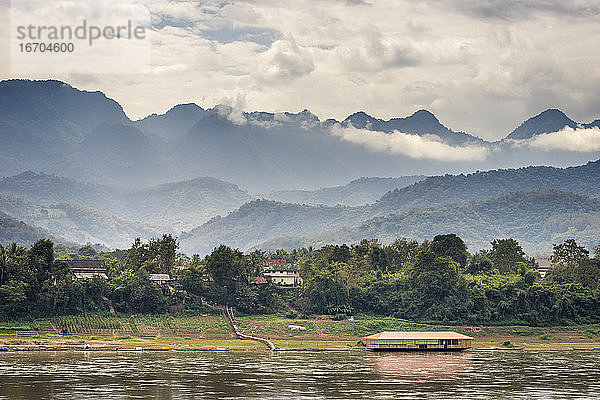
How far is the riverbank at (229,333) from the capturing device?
104 m

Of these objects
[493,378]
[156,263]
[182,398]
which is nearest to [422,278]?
[156,263]

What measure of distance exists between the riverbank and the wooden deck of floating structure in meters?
5.74

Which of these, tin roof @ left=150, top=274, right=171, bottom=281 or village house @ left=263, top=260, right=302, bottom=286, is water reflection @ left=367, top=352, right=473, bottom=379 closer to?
tin roof @ left=150, top=274, right=171, bottom=281

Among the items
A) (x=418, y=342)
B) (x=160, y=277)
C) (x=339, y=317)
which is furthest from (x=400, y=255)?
(x=418, y=342)

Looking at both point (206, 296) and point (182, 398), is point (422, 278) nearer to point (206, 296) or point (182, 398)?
point (206, 296)

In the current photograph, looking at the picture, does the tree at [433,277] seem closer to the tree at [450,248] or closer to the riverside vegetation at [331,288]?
the riverside vegetation at [331,288]

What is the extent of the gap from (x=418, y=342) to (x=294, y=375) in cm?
3167

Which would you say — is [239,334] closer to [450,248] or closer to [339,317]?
[339,317]

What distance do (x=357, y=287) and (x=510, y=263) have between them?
34.8m

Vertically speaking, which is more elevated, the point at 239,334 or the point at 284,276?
the point at 284,276

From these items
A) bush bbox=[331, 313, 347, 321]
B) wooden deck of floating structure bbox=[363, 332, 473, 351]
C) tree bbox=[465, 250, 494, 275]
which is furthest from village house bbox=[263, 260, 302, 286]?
wooden deck of floating structure bbox=[363, 332, 473, 351]

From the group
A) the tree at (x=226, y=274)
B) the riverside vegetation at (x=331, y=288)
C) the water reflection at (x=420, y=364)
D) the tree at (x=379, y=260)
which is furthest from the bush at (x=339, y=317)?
the water reflection at (x=420, y=364)

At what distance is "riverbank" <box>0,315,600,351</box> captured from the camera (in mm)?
104500

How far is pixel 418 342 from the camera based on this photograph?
10488 centimetres
